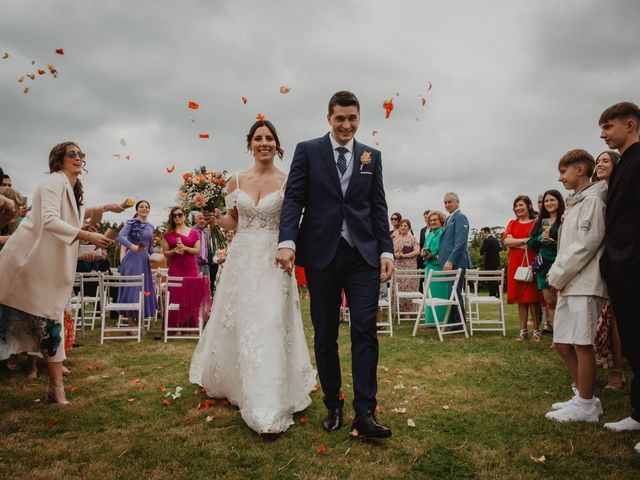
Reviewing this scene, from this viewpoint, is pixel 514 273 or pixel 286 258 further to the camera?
pixel 514 273

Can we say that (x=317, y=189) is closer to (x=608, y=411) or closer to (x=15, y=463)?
(x=15, y=463)

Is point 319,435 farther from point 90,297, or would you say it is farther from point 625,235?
point 90,297

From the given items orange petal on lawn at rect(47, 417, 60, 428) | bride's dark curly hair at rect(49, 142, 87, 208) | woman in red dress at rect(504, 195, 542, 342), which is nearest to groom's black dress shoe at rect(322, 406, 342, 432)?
orange petal on lawn at rect(47, 417, 60, 428)

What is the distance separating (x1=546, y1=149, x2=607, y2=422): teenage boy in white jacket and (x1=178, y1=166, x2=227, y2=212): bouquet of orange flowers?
3.34 meters

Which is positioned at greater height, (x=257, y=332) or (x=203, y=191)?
(x=203, y=191)

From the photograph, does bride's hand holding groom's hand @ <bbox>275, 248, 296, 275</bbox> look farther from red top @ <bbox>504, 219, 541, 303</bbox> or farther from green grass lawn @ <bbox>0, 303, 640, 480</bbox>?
red top @ <bbox>504, 219, 541, 303</bbox>

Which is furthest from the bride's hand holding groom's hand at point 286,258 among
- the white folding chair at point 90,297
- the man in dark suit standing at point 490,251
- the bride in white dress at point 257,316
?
the man in dark suit standing at point 490,251

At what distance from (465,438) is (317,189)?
2150 mm

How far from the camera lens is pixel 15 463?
118 inches

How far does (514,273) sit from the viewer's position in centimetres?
788

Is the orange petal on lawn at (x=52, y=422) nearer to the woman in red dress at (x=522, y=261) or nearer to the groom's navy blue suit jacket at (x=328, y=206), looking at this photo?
the groom's navy blue suit jacket at (x=328, y=206)

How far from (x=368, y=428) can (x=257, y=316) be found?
51.1 inches

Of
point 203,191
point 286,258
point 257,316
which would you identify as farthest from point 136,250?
point 286,258

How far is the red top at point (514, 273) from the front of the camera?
7.71 meters
